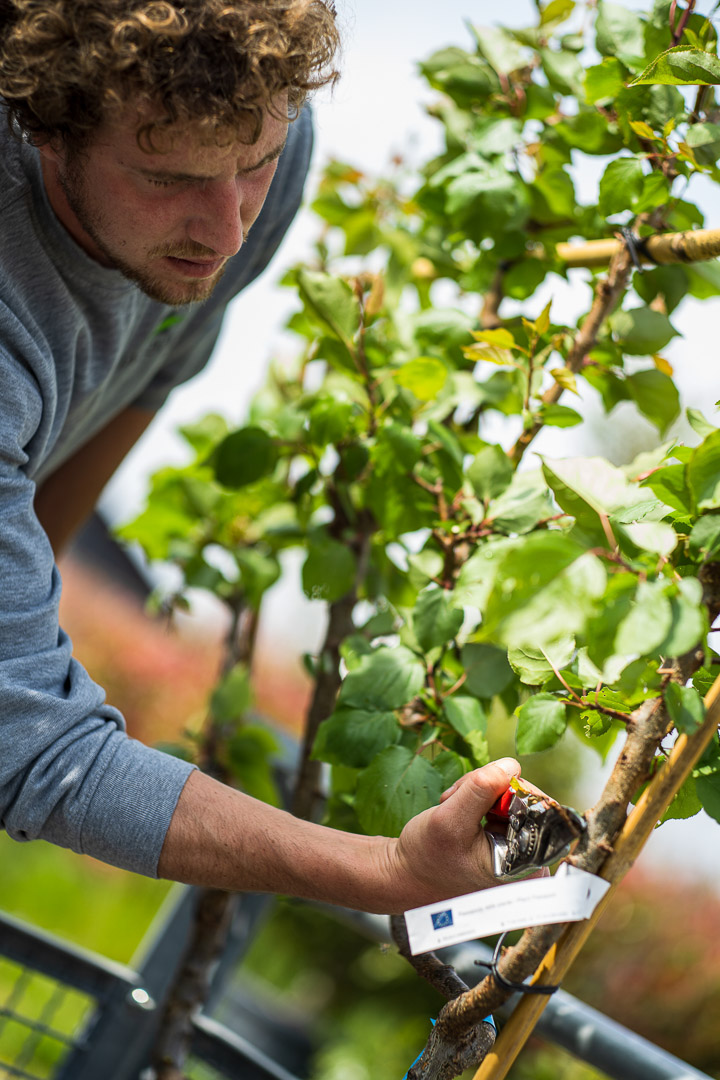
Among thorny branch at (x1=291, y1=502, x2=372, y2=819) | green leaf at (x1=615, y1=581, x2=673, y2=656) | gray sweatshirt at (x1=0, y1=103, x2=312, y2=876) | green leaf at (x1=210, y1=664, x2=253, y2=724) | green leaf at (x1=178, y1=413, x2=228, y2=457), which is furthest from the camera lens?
green leaf at (x1=178, y1=413, x2=228, y2=457)

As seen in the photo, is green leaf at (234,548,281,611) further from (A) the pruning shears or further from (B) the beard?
(A) the pruning shears

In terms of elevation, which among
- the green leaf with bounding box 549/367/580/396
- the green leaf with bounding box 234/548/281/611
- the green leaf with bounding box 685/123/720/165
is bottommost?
the green leaf with bounding box 234/548/281/611

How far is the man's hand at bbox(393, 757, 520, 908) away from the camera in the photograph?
518 mm

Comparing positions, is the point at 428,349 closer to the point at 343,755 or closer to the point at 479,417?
the point at 479,417

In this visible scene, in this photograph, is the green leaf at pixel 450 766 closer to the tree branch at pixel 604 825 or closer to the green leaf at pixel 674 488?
the tree branch at pixel 604 825

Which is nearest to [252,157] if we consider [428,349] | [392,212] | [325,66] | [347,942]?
[325,66]

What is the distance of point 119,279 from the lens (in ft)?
2.75

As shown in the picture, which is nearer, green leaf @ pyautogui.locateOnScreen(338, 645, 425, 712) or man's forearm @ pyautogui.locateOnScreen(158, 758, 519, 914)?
man's forearm @ pyautogui.locateOnScreen(158, 758, 519, 914)

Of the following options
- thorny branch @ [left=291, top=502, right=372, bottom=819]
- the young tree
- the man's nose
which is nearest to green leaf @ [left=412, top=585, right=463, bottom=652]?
the young tree

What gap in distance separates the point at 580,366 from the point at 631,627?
477mm

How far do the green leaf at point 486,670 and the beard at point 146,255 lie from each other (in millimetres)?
408

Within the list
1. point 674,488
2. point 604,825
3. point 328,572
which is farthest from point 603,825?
point 328,572

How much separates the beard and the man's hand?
0.49 metres

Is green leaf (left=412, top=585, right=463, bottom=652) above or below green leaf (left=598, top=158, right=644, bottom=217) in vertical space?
below
